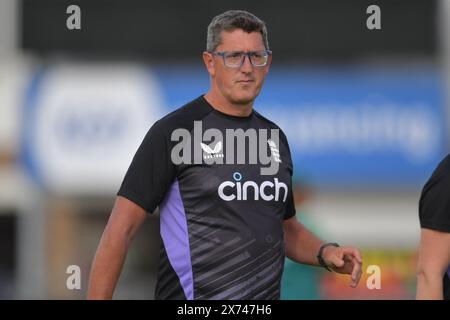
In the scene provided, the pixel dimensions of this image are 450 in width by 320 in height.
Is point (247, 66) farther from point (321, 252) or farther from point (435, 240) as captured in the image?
point (435, 240)

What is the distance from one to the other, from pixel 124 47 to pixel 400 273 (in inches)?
217

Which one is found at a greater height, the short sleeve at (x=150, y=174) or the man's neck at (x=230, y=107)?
the man's neck at (x=230, y=107)

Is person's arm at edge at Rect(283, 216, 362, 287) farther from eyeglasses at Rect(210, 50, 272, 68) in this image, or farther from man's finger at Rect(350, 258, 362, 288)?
eyeglasses at Rect(210, 50, 272, 68)

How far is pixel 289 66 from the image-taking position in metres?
13.1

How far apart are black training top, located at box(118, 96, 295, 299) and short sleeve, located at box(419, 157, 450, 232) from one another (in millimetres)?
734

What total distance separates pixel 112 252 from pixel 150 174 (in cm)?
42

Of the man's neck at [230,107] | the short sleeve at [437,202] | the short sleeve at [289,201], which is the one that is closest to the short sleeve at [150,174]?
the man's neck at [230,107]

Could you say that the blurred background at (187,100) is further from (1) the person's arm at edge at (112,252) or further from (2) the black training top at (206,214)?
(1) the person's arm at edge at (112,252)

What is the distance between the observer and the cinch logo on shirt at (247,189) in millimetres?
4352

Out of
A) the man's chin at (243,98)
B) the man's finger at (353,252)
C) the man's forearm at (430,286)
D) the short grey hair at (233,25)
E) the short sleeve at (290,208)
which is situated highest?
the short grey hair at (233,25)

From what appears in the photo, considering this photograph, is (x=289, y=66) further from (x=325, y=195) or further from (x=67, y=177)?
(x=67, y=177)

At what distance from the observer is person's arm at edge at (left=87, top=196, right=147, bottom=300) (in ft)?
13.8

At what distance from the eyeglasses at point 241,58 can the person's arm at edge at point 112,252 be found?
2.92 feet

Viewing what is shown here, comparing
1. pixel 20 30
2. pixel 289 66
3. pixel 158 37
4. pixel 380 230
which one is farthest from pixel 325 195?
pixel 20 30
